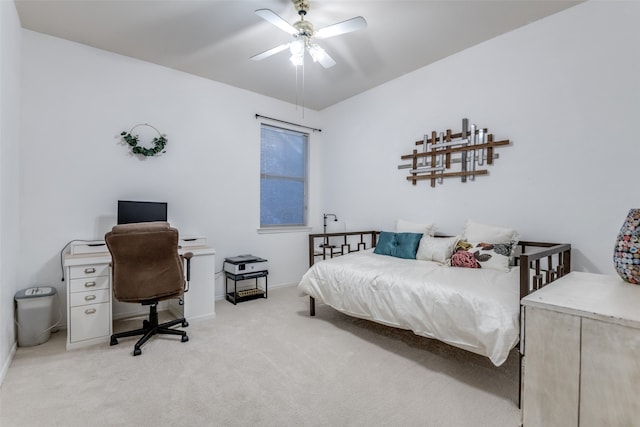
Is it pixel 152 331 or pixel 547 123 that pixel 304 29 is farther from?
pixel 152 331

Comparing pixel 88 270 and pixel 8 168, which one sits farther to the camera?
pixel 88 270

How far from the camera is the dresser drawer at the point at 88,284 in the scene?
2314 mm

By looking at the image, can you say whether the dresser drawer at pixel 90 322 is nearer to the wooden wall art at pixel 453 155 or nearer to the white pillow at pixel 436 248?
the white pillow at pixel 436 248

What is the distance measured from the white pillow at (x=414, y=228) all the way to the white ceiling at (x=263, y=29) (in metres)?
1.78

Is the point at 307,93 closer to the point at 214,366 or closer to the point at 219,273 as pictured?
the point at 219,273

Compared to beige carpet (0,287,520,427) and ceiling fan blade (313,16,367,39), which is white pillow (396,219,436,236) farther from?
ceiling fan blade (313,16,367,39)

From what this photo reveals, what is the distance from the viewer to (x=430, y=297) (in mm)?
1972

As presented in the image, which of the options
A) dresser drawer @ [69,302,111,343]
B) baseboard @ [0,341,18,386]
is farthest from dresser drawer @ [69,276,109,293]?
baseboard @ [0,341,18,386]

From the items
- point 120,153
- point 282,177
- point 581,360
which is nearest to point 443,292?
point 581,360

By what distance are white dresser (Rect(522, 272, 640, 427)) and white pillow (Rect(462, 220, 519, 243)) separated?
155cm

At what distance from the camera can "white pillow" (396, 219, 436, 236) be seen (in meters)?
3.13

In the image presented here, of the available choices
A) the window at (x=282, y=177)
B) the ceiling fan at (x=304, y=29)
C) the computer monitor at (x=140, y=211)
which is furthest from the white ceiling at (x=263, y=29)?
the computer monitor at (x=140, y=211)

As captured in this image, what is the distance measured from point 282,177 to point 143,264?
2.45 meters

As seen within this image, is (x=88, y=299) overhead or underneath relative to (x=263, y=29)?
underneath
